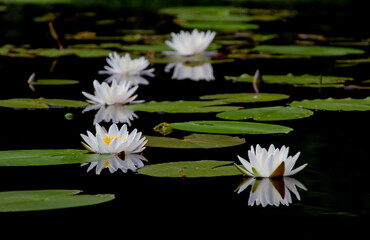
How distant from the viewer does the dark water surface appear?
1.96m

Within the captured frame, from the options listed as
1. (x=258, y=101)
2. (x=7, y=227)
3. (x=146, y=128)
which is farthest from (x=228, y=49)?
(x=7, y=227)

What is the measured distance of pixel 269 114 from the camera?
138 inches

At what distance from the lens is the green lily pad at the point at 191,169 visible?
243cm

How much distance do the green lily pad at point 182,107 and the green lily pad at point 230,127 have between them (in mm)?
419

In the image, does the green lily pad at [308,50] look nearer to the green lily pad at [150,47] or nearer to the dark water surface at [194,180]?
the green lily pad at [150,47]

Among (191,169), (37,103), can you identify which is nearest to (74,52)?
(37,103)

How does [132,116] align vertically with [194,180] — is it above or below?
above

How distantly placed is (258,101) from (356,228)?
86.7 inches

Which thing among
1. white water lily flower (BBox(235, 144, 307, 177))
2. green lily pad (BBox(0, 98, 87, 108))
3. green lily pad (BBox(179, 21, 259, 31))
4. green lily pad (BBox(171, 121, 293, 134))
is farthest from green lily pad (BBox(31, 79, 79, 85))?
green lily pad (BBox(179, 21, 259, 31))

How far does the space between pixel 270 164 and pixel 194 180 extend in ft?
0.98

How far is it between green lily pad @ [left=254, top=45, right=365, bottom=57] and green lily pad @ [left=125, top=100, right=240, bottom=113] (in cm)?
245

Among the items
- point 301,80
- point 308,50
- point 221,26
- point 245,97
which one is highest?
point 221,26

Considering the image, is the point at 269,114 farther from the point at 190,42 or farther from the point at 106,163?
the point at 190,42

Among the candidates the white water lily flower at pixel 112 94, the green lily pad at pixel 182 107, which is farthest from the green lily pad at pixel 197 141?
the white water lily flower at pixel 112 94
